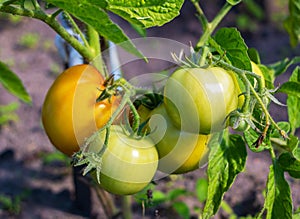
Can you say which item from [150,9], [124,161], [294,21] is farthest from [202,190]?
[150,9]

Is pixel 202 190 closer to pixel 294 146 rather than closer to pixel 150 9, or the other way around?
pixel 294 146

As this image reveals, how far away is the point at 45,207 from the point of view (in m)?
Answer: 1.81

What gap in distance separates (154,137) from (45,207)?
1043 mm

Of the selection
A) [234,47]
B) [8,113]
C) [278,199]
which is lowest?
[8,113]

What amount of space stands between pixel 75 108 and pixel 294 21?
2.20ft

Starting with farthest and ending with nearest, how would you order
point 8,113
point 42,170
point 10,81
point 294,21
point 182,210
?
point 8,113 < point 42,170 < point 182,210 < point 294,21 < point 10,81

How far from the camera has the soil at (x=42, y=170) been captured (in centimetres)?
178

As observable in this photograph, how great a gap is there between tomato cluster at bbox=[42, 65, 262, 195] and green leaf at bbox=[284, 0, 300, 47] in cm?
53

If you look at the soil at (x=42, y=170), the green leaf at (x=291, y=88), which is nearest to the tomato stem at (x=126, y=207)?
the soil at (x=42, y=170)

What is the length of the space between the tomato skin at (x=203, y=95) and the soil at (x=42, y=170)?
54 centimetres

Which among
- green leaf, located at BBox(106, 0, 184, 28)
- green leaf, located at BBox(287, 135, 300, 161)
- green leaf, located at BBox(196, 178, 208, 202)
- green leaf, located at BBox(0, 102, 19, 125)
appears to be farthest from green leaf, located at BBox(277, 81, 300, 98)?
green leaf, located at BBox(0, 102, 19, 125)

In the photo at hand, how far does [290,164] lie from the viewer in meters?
0.95

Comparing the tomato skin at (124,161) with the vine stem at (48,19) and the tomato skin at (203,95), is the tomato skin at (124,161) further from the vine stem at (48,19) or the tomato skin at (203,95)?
the vine stem at (48,19)

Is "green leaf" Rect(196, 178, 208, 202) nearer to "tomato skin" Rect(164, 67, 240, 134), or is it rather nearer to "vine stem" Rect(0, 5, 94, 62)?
"vine stem" Rect(0, 5, 94, 62)
